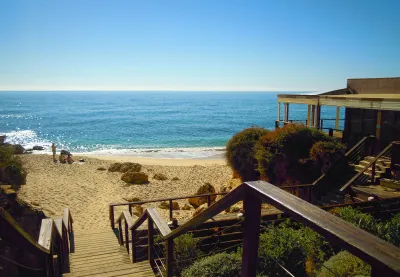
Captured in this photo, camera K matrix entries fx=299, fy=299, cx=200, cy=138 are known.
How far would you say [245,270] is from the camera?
1.81m

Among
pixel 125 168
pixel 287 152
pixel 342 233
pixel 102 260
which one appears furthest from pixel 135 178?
pixel 342 233

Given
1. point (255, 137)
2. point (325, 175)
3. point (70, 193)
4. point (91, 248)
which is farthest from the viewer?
point (70, 193)

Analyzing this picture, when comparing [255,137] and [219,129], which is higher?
[255,137]

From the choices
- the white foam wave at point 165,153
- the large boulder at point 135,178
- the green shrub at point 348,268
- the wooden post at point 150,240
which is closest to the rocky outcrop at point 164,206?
the large boulder at point 135,178

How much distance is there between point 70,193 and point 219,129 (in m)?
51.1

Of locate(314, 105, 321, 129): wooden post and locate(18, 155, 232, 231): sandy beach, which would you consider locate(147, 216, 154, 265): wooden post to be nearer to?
locate(18, 155, 232, 231): sandy beach

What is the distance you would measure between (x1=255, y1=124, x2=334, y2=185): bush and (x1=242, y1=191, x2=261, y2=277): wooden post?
10958 mm

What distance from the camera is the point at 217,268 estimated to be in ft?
13.4

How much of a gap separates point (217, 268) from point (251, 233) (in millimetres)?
2634

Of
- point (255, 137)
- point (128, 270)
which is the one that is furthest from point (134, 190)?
point (128, 270)

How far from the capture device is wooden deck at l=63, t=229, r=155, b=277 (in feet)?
16.7

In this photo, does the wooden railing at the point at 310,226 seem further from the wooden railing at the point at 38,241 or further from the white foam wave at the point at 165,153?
the white foam wave at the point at 165,153

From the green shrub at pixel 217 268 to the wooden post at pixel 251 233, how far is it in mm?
2417

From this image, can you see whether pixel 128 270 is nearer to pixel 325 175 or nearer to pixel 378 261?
pixel 378 261
